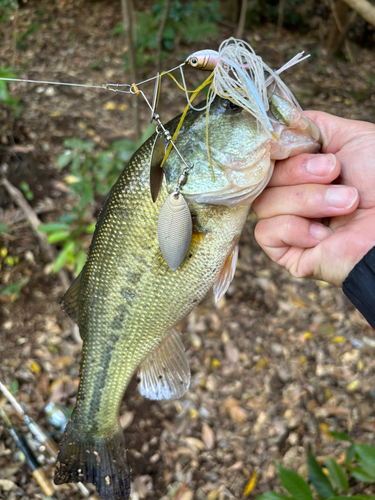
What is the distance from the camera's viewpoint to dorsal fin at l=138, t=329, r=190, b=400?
179cm

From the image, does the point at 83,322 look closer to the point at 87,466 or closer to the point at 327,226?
the point at 87,466

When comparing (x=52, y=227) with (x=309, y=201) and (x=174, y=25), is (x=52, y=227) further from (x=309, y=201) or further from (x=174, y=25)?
(x=174, y=25)

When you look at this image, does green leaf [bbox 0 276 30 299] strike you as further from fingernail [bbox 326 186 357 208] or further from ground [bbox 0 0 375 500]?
fingernail [bbox 326 186 357 208]

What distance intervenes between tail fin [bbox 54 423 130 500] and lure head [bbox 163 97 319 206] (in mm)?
1279

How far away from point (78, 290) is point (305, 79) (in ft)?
20.0

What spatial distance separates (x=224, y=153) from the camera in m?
1.41

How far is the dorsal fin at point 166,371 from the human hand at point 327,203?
69cm

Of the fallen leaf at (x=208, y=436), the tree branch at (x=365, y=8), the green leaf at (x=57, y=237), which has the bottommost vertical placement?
the fallen leaf at (x=208, y=436)

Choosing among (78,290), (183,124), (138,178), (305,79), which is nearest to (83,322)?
(78,290)

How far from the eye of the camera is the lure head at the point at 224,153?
4.58 ft

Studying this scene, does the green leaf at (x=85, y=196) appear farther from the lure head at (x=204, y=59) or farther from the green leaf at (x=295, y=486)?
the green leaf at (x=295, y=486)

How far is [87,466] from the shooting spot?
183cm

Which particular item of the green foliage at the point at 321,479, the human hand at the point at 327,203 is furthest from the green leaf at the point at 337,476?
the human hand at the point at 327,203

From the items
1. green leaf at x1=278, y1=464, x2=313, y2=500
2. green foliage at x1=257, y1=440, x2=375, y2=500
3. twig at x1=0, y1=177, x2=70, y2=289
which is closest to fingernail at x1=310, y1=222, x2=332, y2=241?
green foliage at x1=257, y1=440, x2=375, y2=500
